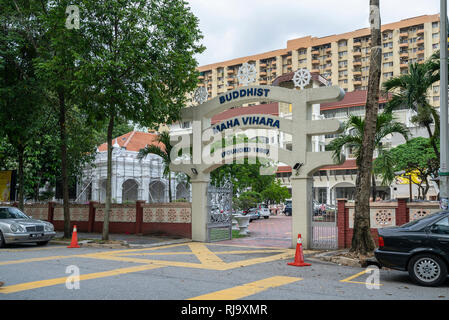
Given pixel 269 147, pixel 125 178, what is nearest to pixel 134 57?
pixel 269 147

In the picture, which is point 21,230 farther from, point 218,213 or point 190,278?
point 190,278

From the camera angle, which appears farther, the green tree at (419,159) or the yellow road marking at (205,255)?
the green tree at (419,159)

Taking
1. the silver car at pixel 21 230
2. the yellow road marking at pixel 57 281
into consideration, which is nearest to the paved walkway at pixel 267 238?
the silver car at pixel 21 230

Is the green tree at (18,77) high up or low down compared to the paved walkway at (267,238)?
up

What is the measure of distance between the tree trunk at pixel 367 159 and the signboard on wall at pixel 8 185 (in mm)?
19778

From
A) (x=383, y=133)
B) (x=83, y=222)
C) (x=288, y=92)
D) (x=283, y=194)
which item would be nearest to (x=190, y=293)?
(x=288, y=92)

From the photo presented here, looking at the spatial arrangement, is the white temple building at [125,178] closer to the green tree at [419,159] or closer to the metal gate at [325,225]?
the green tree at [419,159]

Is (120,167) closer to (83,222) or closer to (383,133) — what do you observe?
(83,222)

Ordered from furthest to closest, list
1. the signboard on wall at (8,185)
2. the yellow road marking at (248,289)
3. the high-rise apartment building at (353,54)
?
the high-rise apartment building at (353,54)
the signboard on wall at (8,185)
the yellow road marking at (248,289)

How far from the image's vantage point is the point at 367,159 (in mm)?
12734

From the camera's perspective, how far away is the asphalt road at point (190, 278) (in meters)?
7.57

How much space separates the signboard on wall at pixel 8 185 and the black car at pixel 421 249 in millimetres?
21671

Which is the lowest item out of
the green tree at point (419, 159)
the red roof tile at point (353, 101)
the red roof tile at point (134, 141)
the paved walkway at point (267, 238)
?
the paved walkway at point (267, 238)

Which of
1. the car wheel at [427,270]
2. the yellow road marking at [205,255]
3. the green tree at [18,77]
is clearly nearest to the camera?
the car wheel at [427,270]
